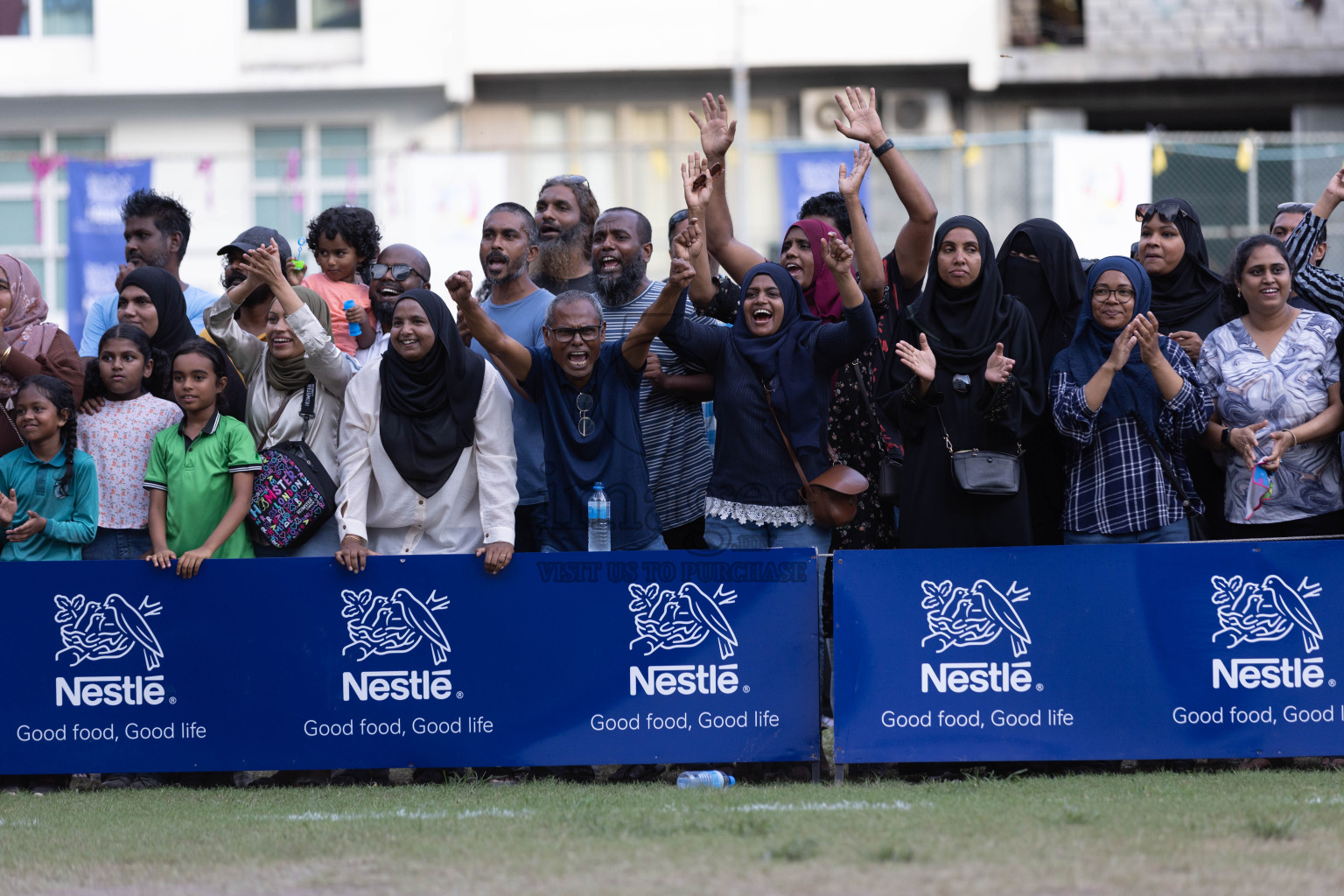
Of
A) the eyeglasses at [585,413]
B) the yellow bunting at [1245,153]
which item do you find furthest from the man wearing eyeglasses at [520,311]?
the yellow bunting at [1245,153]

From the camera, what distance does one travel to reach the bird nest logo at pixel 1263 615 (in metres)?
6.07

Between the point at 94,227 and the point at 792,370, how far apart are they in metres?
12.9

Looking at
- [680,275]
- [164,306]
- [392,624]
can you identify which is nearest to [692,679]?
[392,624]

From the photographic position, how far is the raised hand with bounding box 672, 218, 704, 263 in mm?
6645

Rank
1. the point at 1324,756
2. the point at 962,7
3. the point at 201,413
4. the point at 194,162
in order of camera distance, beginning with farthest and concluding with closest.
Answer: the point at 962,7 → the point at 194,162 → the point at 201,413 → the point at 1324,756

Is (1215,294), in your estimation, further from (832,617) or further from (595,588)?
(595,588)

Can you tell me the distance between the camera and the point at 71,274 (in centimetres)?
1731

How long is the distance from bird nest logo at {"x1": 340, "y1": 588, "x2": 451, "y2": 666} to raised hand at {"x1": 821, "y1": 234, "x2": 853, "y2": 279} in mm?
2124

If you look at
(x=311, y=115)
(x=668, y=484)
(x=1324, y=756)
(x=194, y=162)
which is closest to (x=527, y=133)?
(x=311, y=115)

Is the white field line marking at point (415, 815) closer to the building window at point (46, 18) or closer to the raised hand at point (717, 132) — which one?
the raised hand at point (717, 132)

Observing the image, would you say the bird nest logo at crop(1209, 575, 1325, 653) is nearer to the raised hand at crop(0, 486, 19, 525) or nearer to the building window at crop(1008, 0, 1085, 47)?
the raised hand at crop(0, 486, 19, 525)

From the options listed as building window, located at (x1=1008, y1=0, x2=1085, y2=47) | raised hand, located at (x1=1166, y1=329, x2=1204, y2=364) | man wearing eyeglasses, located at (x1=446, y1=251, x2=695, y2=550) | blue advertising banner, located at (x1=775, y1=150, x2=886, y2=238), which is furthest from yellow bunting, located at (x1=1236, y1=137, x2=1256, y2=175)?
man wearing eyeglasses, located at (x1=446, y1=251, x2=695, y2=550)

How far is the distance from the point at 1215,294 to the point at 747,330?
224 cm

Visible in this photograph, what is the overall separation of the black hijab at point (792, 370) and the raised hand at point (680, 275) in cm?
36
